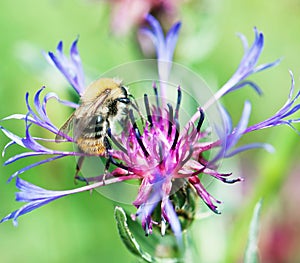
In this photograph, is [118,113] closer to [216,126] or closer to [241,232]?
[216,126]

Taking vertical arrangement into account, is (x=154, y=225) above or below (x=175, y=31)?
below

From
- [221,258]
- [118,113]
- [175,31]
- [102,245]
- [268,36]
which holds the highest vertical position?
[268,36]

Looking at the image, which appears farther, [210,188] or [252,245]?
[210,188]

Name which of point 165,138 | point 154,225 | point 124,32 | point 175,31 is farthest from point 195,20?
point 154,225

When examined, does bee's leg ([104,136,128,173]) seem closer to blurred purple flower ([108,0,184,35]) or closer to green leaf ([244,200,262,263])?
green leaf ([244,200,262,263])

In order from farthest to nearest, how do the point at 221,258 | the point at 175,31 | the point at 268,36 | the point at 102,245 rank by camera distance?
the point at 268,36 < the point at 102,245 < the point at 221,258 < the point at 175,31

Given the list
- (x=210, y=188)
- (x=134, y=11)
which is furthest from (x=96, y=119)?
(x=134, y=11)

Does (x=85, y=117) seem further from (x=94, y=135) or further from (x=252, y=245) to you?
(x=252, y=245)
